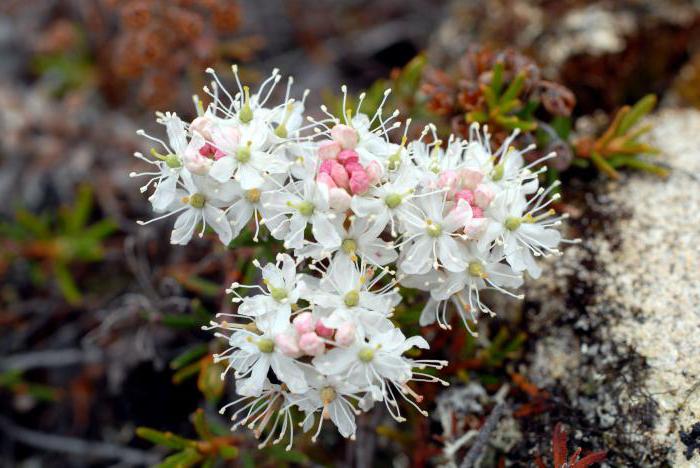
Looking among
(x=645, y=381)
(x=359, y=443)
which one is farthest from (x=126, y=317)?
(x=645, y=381)

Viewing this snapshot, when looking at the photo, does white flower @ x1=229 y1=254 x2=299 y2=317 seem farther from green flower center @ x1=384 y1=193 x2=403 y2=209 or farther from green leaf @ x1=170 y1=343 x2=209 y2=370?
green leaf @ x1=170 y1=343 x2=209 y2=370

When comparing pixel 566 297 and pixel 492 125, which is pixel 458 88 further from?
pixel 566 297

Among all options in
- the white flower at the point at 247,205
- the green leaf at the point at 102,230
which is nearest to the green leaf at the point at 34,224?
the green leaf at the point at 102,230

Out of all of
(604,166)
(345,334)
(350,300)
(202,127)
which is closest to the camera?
(345,334)

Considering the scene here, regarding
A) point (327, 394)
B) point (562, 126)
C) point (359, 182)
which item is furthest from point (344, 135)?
point (562, 126)

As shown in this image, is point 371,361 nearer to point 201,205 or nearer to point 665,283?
point 201,205

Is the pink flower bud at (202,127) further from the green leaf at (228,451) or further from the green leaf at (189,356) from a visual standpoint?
the green leaf at (228,451)
